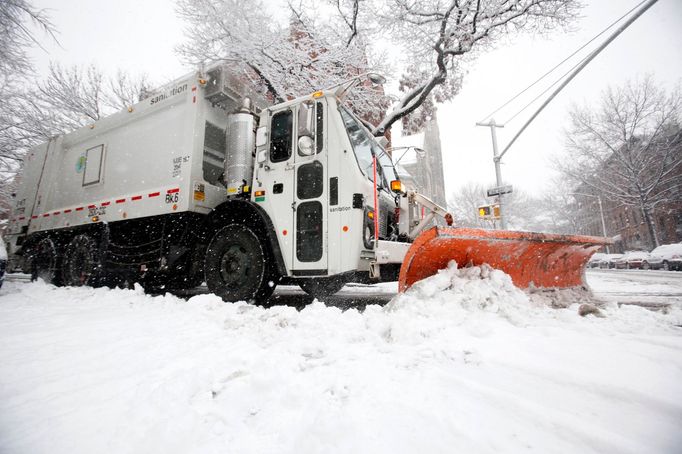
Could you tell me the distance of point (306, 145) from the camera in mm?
3971

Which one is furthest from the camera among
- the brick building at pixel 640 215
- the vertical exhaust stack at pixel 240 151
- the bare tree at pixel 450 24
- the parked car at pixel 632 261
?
the brick building at pixel 640 215

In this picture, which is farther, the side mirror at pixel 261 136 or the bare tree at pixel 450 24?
the bare tree at pixel 450 24

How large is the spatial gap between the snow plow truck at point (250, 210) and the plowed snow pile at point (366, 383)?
3.18 feet

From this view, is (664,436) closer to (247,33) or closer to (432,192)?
(247,33)

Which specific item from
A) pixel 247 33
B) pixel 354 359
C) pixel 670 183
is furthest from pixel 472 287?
pixel 670 183

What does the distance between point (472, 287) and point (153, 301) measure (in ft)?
13.1

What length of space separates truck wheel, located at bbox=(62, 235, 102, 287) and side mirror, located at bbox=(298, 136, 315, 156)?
14.9 ft

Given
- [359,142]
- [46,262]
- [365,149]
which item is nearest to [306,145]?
[359,142]

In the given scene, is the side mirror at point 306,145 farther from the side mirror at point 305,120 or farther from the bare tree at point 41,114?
the bare tree at point 41,114

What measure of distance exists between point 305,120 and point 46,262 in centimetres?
676

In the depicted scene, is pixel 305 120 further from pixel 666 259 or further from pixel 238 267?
pixel 666 259

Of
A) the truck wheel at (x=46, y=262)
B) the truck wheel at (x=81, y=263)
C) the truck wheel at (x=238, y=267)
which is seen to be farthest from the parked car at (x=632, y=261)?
the truck wheel at (x=46, y=262)

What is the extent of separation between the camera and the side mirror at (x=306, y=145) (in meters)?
3.97

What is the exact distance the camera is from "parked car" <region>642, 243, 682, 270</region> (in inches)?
630
